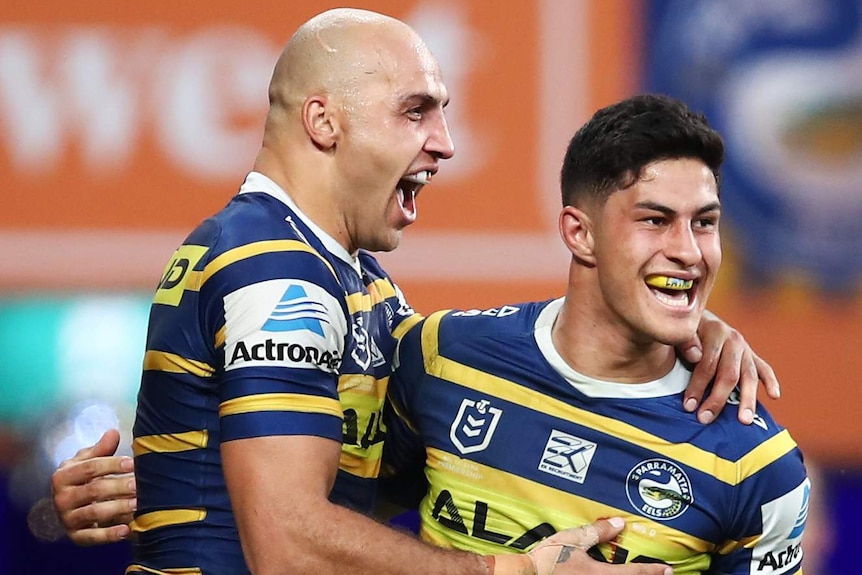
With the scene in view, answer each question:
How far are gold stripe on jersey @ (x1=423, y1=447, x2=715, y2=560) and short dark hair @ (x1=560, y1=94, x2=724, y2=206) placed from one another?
1.91 ft

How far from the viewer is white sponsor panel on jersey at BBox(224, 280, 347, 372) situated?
2.36 meters

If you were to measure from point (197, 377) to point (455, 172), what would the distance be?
7.22ft

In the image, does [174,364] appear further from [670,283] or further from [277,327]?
[670,283]

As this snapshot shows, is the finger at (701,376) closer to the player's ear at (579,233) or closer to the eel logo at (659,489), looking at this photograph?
the eel logo at (659,489)

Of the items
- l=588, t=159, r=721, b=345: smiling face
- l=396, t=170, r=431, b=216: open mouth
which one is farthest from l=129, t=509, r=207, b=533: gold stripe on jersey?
l=588, t=159, r=721, b=345: smiling face

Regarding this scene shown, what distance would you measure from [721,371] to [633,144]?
475 mm

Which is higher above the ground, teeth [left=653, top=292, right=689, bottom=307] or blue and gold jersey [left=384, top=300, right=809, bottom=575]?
teeth [left=653, top=292, right=689, bottom=307]

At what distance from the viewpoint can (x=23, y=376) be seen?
4.50 meters

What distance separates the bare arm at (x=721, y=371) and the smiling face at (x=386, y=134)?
651 mm

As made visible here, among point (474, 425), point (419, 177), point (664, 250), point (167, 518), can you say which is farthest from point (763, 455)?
point (167, 518)

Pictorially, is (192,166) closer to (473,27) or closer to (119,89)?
(119,89)

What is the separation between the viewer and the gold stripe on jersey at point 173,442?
8.28 feet

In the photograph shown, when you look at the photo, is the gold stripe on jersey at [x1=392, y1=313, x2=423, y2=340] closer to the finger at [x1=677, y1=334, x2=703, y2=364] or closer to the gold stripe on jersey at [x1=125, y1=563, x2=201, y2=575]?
the finger at [x1=677, y1=334, x2=703, y2=364]

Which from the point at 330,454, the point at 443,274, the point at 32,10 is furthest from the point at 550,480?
the point at 32,10
